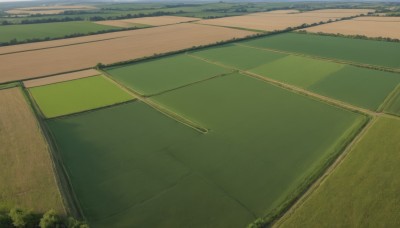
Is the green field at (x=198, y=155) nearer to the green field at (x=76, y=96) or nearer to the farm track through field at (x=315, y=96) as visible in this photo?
the farm track through field at (x=315, y=96)

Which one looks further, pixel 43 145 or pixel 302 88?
pixel 302 88

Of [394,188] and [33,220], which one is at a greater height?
[33,220]

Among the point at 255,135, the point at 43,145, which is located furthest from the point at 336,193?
the point at 43,145

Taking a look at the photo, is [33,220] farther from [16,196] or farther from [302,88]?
[302,88]

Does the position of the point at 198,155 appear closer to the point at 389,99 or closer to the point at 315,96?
the point at 315,96

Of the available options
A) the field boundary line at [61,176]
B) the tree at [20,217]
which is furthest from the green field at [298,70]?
the tree at [20,217]

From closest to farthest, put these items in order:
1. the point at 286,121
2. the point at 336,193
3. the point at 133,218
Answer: the point at 133,218 → the point at 336,193 → the point at 286,121

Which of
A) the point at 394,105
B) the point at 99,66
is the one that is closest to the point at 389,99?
A: the point at 394,105

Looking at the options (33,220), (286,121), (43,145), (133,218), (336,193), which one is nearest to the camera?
(33,220)
